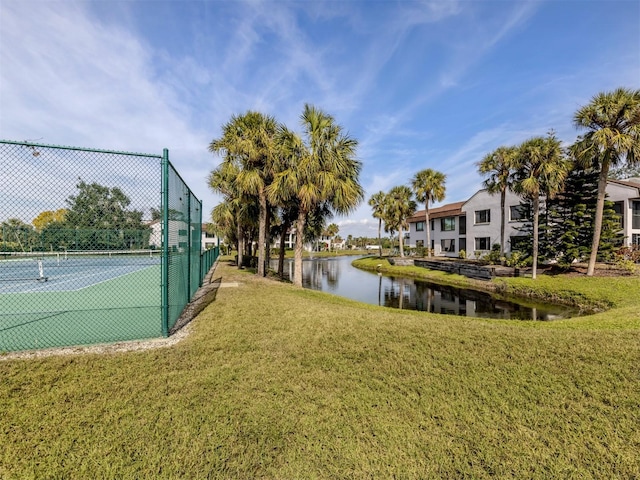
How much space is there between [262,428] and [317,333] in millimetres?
2509

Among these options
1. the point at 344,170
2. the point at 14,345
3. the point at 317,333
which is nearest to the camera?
the point at 14,345

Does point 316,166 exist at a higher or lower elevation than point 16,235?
higher

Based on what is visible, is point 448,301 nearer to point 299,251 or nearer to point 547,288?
point 547,288

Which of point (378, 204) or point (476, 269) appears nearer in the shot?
point (476, 269)

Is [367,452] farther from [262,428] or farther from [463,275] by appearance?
[463,275]

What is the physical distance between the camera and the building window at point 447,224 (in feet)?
119

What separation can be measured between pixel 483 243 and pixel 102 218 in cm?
3386

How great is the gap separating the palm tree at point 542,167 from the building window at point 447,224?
17.1m

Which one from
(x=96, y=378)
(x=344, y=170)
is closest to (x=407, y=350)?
(x=96, y=378)

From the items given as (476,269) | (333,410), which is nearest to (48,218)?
(333,410)

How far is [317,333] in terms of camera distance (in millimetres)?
5418

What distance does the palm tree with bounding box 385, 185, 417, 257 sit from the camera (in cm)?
3659

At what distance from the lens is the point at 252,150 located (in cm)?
1339

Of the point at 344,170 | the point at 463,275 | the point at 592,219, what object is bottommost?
the point at 463,275
